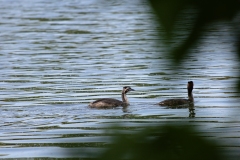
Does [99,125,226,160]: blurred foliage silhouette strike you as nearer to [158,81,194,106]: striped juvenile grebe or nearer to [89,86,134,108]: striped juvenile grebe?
[89,86,134,108]: striped juvenile grebe

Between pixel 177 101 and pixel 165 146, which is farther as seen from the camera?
pixel 177 101

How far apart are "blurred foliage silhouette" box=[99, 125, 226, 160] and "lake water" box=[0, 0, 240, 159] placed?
0.05m

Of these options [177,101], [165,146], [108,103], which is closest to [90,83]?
[108,103]

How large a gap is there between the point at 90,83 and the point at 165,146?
17199 millimetres

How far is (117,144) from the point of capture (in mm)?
1412

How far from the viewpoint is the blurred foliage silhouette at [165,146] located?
4.58 ft

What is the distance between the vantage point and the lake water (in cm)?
171

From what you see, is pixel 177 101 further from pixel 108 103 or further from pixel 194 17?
pixel 194 17

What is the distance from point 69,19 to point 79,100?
24.0 m

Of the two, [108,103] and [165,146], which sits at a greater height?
[108,103]

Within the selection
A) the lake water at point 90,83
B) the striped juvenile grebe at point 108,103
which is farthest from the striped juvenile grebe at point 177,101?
the striped juvenile grebe at point 108,103

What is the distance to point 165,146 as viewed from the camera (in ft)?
4.74

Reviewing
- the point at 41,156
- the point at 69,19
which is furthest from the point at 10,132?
the point at 69,19

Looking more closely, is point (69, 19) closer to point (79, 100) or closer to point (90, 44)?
point (90, 44)
